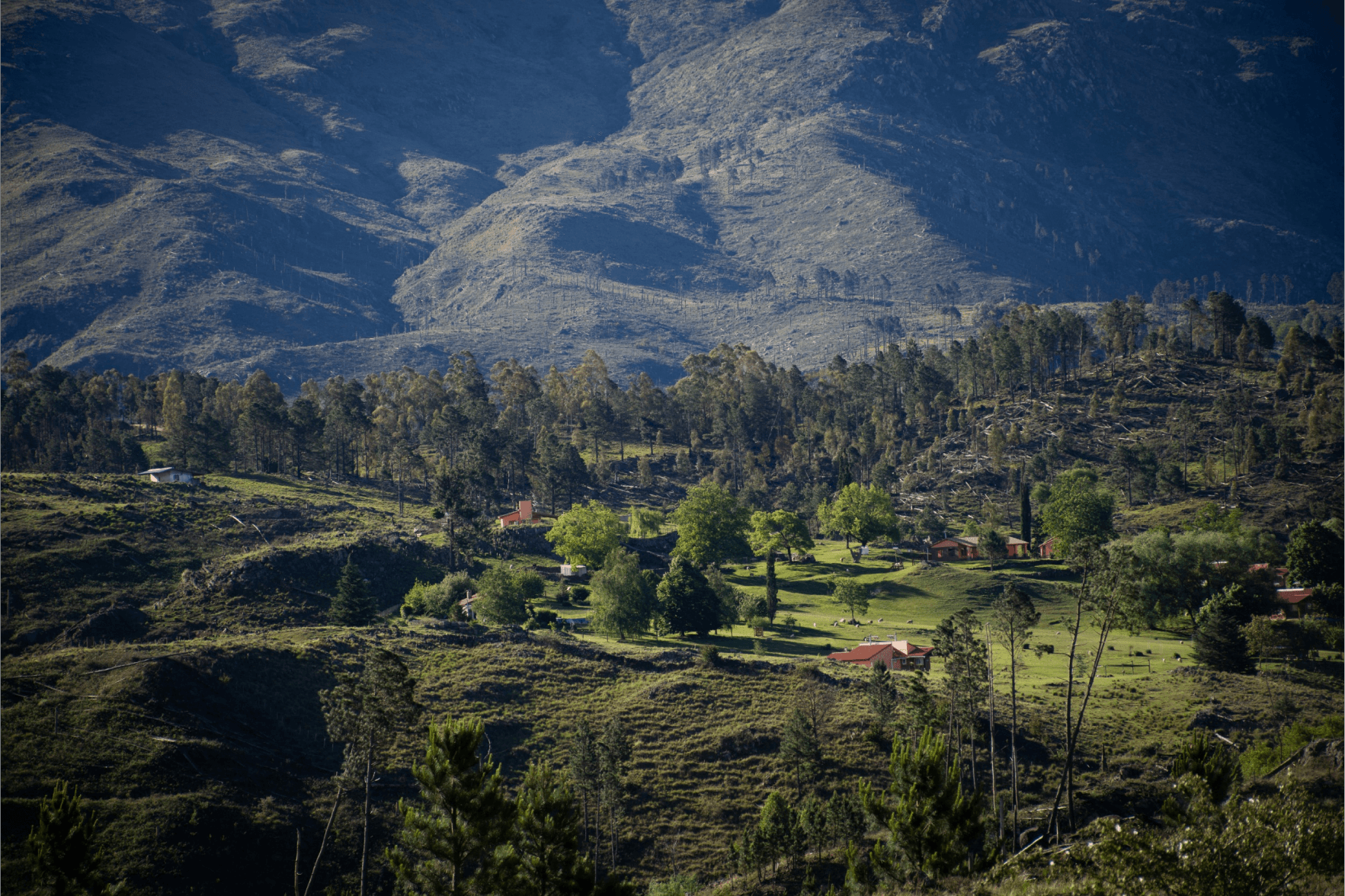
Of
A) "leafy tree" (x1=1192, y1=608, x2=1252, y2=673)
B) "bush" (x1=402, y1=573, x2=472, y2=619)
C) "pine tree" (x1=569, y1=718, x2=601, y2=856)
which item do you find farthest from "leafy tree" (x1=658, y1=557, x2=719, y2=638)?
"leafy tree" (x1=1192, y1=608, x2=1252, y2=673)

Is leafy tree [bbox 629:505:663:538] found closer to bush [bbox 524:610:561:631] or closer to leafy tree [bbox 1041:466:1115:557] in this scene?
bush [bbox 524:610:561:631]

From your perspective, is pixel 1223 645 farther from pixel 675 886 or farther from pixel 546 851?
pixel 546 851

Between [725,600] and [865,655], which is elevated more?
[725,600]

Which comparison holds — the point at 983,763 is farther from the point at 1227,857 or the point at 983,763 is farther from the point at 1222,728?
the point at 1227,857

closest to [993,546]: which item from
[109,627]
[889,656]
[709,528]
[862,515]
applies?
[862,515]

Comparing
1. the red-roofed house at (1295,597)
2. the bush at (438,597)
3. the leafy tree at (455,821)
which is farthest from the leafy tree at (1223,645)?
the bush at (438,597)

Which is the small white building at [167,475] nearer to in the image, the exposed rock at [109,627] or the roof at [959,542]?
the exposed rock at [109,627]
